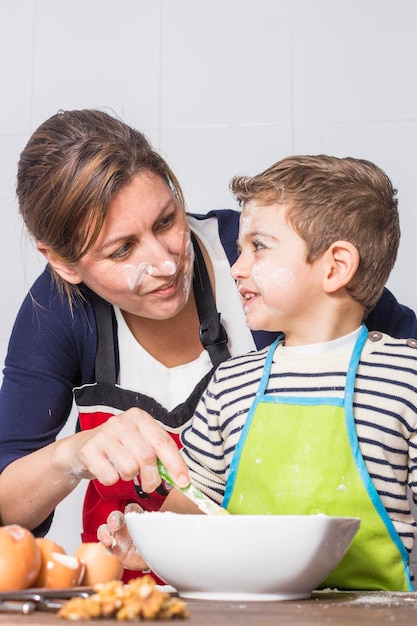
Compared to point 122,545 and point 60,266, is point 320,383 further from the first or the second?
point 60,266

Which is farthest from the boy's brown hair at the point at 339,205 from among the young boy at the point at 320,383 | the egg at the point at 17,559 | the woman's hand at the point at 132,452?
the egg at the point at 17,559

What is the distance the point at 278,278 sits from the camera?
3.65 feet

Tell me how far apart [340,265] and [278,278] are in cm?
9

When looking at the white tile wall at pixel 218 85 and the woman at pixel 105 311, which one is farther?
the white tile wall at pixel 218 85

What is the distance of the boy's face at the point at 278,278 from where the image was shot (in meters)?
1.12

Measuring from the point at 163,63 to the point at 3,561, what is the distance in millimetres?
1599

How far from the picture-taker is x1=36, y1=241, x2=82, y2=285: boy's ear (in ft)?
4.30

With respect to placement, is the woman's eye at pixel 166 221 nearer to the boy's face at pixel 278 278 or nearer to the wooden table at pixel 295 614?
the boy's face at pixel 278 278

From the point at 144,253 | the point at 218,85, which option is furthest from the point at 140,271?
the point at 218,85

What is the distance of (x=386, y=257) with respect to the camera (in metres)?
1.17

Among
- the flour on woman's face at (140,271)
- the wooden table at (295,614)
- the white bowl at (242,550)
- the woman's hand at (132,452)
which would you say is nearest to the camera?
the wooden table at (295,614)

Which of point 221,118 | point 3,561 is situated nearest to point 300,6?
point 221,118

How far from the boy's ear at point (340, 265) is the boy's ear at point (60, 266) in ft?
1.39

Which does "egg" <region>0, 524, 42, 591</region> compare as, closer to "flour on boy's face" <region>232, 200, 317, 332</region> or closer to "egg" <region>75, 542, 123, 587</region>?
"egg" <region>75, 542, 123, 587</region>
